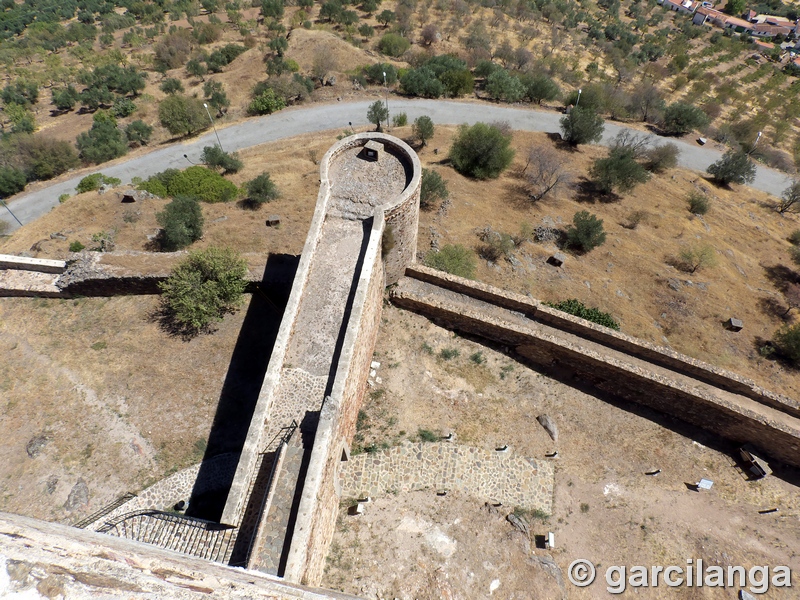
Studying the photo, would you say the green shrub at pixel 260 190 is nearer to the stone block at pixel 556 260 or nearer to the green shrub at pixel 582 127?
the stone block at pixel 556 260

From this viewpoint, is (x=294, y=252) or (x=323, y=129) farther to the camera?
(x=323, y=129)

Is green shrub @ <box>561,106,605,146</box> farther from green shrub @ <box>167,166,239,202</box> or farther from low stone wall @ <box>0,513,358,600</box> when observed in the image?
low stone wall @ <box>0,513,358,600</box>

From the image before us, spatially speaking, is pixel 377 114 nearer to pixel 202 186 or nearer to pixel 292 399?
pixel 202 186

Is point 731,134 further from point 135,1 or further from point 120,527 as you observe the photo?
point 135,1

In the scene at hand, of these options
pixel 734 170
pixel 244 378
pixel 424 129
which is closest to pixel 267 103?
pixel 424 129

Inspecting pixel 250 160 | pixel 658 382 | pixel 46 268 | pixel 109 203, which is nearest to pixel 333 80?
pixel 250 160

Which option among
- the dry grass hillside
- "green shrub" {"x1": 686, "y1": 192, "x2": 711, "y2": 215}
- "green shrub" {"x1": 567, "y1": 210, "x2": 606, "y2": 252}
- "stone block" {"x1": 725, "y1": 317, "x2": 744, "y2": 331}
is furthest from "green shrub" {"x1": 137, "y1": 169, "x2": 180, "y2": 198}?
"green shrub" {"x1": 686, "y1": 192, "x2": 711, "y2": 215}

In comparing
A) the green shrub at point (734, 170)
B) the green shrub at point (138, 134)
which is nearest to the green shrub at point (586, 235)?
the green shrub at point (734, 170)
